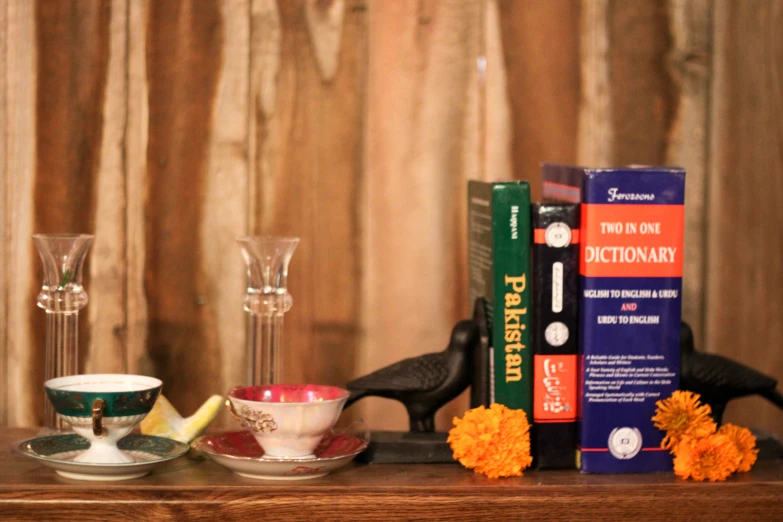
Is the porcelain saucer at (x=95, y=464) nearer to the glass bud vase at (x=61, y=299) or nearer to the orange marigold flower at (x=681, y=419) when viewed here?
the glass bud vase at (x=61, y=299)

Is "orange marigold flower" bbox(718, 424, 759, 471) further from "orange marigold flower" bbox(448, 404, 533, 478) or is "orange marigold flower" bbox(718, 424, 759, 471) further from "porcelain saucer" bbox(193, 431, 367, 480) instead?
"porcelain saucer" bbox(193, 431, 367, 480)

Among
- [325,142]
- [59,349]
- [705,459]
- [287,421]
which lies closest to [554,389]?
[705,459]

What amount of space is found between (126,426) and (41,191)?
0.45 m

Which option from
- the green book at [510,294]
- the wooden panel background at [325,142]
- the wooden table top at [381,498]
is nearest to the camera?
the wooden table top at [381,498]

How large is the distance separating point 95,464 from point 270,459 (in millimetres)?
174

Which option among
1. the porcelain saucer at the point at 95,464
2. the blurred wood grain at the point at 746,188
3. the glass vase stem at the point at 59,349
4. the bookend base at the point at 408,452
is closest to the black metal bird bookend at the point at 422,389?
the bookend base at the point at 408,452

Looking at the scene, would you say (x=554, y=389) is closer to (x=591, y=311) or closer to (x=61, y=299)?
(x=591, y=311)

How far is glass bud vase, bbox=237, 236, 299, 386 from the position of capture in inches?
43.1

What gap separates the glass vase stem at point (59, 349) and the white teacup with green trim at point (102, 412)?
115 millimetres

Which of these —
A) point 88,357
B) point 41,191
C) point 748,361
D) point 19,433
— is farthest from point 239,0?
point 748,361

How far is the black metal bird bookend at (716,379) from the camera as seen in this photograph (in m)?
1.05

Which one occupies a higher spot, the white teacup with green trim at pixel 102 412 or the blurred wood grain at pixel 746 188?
the blurred wood grain at pixel 746 188

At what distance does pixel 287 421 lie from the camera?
3.15ft

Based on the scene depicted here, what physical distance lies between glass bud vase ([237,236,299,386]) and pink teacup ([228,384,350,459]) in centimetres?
10
